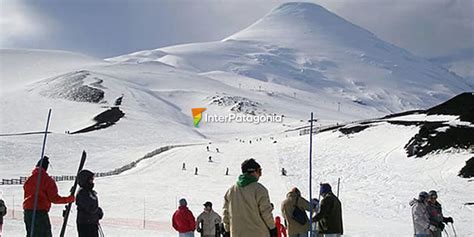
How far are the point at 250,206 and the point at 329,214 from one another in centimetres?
354

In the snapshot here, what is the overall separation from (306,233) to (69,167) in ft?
201

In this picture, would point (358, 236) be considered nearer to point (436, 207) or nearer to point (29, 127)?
point (436, 207)

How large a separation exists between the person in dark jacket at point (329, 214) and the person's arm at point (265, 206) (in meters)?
3.19

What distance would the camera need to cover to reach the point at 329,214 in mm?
11031

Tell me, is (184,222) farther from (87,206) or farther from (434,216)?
(434,216)

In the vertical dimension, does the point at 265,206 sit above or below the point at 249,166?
below

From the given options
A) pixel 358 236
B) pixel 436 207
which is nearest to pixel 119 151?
pixel 358 236

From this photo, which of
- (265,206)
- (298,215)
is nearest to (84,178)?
(265,206)

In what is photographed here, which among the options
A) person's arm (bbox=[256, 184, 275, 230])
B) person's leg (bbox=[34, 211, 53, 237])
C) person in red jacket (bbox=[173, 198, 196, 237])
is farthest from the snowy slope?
person's arm (bbox=[256, 184, 275, 230])

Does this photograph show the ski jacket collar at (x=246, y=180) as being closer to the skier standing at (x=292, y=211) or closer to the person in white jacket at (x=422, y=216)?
the skier standing at (x=292, y=211)

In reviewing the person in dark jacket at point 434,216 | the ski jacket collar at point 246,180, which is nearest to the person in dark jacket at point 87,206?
the ski jacket collar at point 246,180

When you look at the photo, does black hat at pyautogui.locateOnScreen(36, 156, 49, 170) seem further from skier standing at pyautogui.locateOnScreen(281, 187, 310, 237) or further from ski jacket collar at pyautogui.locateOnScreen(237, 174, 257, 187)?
skier standing at pyautogui.locateOnScreen(281, 187, 310, 237)

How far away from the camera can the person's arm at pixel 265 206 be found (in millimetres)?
7781

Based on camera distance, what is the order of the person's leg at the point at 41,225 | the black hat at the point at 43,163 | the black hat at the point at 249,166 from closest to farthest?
the black hat at the point at 249,166, the black hat at the point at 43,163, the person's leg at the point at 41,225
